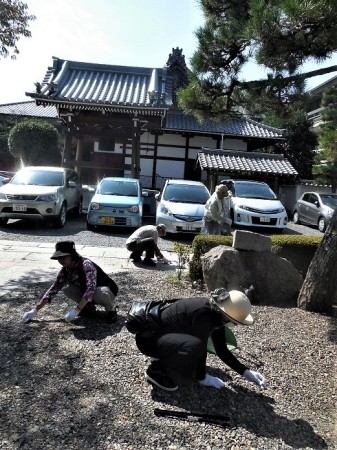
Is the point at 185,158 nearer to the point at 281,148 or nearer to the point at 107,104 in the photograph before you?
the point at 107,104

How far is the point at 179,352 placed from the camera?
Answer: 111 inches

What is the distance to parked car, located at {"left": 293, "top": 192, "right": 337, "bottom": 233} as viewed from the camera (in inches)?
558

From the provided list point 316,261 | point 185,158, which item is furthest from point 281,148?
point 316,261

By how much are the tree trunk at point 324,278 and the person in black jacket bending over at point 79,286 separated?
2335 millimetres

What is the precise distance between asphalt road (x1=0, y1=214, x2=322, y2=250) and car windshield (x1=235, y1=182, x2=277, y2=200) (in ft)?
11.2

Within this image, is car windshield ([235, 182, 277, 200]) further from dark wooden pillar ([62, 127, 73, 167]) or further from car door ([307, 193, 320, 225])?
dark wooden pillar ([62, 127, 73, 167])

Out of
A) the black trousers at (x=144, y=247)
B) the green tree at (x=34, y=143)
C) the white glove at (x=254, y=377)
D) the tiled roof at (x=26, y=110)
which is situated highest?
the tiled roof at (x=26, y=110)

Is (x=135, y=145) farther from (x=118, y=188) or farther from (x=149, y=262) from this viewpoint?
(x=149, y=262)

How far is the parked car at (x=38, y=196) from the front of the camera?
9812mm

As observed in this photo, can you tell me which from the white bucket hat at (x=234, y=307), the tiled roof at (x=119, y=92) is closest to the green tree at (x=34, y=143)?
the tiled roof at (x=119, y=92)

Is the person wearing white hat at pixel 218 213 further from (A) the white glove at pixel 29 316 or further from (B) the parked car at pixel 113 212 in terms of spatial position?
(A) the white glove at pixel 29 316

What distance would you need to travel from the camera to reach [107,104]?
42.5 ft

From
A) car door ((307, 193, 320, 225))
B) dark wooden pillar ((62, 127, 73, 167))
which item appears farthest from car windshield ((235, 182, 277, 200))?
dark wooden pillar ((62, 127, 73, 167))

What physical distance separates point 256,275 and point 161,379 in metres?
2.64
